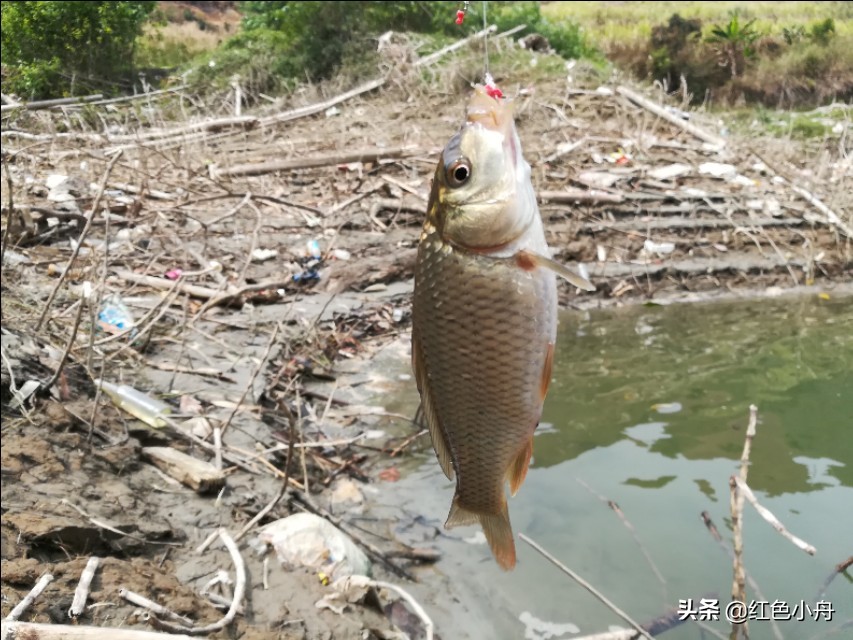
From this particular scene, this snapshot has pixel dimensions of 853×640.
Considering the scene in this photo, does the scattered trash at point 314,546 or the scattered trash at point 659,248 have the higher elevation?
the scattered trash at point 314,546

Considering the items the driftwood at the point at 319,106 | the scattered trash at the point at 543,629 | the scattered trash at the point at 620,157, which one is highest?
the driftwood at the point at 319,106

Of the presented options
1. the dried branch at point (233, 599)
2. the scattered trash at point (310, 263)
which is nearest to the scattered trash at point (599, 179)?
Result: the scattered trash at point (310, 263)

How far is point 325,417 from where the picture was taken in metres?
5.80

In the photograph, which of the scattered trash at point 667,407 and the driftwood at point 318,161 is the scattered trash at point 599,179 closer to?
the driftwood at point 318,161

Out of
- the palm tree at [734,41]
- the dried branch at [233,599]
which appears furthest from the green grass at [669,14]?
the dried branch at [233,599]

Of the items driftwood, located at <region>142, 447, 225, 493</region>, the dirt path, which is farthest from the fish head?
driftwood, located at <region>142, 447, 225, 493</region>

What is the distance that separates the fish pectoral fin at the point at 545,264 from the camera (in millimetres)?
1326

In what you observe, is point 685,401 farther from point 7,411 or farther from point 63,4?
point 63,4

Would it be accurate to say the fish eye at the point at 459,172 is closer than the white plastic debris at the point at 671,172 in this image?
Yes

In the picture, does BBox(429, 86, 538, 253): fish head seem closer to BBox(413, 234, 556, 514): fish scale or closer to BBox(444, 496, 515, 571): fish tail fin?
BBox(413, 234, 556, 514): fish scale

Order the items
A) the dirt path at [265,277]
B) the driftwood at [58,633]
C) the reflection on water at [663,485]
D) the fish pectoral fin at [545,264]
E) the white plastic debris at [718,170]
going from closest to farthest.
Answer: the fish pectoral fin at [545,264] < the driftwood at [58,633] < the dirt path at [265,277] < the reflection on water at [663,485] < the white plastic debris at [718,170]

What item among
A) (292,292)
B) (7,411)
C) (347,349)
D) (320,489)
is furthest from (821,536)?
(292,292)

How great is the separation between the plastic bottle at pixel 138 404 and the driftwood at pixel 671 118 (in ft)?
32.7

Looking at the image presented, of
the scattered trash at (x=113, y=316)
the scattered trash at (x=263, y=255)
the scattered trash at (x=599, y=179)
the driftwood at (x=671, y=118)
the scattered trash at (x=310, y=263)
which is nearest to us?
the scattered trash at (x=113, y=316)
